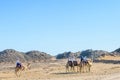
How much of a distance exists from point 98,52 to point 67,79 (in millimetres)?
77794

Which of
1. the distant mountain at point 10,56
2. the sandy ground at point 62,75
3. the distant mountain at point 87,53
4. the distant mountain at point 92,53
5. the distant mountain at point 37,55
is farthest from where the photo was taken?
the distant mountain at point 87,53

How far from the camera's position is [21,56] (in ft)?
309

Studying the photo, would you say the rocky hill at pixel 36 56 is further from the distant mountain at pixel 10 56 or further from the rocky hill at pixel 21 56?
the distant mountain at pixel 10 56

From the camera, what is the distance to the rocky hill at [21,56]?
92262 millimetres

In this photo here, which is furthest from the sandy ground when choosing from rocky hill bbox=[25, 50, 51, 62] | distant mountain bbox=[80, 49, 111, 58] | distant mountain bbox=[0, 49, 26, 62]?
distant mountain bbox=[80, 49, 111, 58]

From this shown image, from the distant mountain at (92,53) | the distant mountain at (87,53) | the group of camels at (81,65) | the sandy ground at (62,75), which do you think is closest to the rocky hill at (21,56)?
the distant mountain at (87,53)

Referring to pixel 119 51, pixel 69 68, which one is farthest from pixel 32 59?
pixel 69 68

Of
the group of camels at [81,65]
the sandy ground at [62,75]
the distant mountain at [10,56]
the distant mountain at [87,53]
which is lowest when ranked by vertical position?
the sandy ground at [62,75]

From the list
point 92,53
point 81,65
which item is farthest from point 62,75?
point 92,53

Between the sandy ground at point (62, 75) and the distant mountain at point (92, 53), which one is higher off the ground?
the distant mountain at point (92, 53)

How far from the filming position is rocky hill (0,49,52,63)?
92.3 meters

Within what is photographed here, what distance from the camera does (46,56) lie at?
99438 mm

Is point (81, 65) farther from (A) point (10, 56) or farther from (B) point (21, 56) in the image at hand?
(B) point (21, 56)

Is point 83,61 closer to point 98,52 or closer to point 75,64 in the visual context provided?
point 75,64
